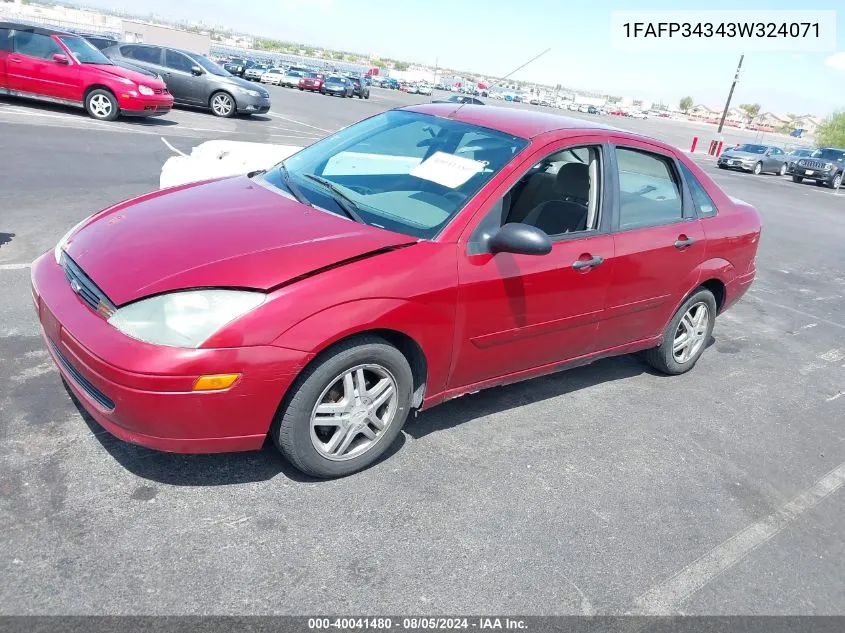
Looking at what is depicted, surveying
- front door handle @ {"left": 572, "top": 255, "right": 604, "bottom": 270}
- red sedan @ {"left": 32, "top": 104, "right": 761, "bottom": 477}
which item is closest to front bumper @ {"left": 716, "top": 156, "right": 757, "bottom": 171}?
red sedan @ {"left": 32, "top": 104, "right": 761, "bottom": 477}

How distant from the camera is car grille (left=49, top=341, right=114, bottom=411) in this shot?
9.19 feet

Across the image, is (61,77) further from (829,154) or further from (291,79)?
(291,79)

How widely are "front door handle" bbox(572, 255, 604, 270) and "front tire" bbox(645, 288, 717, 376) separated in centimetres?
123

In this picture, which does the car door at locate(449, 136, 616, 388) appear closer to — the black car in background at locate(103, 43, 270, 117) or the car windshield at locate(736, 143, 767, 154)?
the black car in background at locate(103, 43, 270, 117)

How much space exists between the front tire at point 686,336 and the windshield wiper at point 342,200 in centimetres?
254

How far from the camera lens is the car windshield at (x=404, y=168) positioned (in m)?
3.51

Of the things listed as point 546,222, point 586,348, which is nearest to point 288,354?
point 546,222

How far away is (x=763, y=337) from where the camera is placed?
6.47m

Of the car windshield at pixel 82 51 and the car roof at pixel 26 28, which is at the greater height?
the car roof at pixel 26 28

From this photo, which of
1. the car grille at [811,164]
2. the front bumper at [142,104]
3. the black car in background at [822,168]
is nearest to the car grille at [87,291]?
the front bumper at [142,104]

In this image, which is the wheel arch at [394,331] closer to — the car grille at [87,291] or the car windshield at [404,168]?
the car windshield at [404,168]

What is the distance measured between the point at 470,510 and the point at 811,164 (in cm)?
2984

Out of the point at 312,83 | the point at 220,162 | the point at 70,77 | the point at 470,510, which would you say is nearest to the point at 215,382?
the point at 470,510

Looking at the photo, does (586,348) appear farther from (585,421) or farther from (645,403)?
(645,403)
